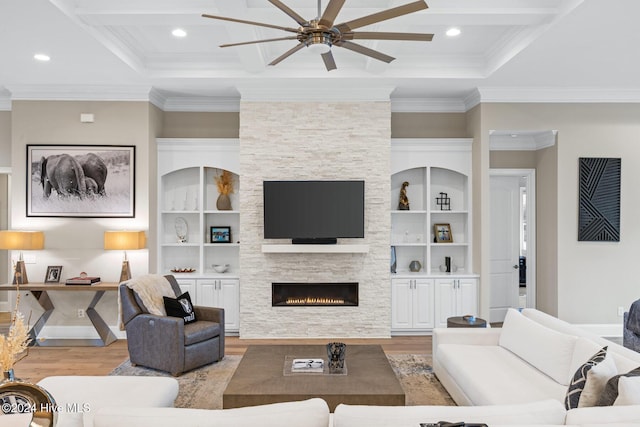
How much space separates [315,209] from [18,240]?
3334mm

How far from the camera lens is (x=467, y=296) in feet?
18.4

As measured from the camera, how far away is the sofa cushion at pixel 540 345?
9.61 ft

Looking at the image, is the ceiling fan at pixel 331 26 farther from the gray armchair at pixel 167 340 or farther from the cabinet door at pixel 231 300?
the cabinet door at pixel 231 300

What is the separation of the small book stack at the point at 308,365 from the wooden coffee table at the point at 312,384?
0.24 ft

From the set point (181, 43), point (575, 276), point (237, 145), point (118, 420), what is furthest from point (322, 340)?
point (118, 420)

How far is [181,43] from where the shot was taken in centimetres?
453

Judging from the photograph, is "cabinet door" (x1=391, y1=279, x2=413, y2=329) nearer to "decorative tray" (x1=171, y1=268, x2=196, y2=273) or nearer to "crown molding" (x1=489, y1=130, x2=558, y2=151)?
"crown molding" (x1=489, y1=130, x2=558, y2=151)

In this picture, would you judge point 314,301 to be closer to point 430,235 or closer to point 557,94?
point 430,235

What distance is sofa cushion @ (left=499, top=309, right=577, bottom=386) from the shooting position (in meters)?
2.93

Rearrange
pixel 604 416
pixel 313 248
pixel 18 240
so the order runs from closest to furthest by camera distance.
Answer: pixel 604 416
pixel 18 240
pixel 313 248

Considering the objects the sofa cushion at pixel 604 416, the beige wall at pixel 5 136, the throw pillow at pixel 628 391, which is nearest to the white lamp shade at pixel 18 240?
the beige wall at pixel 5 136

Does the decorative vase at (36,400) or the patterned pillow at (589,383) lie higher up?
the decorative vase at (36,400)

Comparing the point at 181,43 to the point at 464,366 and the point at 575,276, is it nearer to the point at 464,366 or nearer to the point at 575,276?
the point at 464,366

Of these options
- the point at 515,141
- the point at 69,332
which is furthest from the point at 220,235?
the point at 515,141
